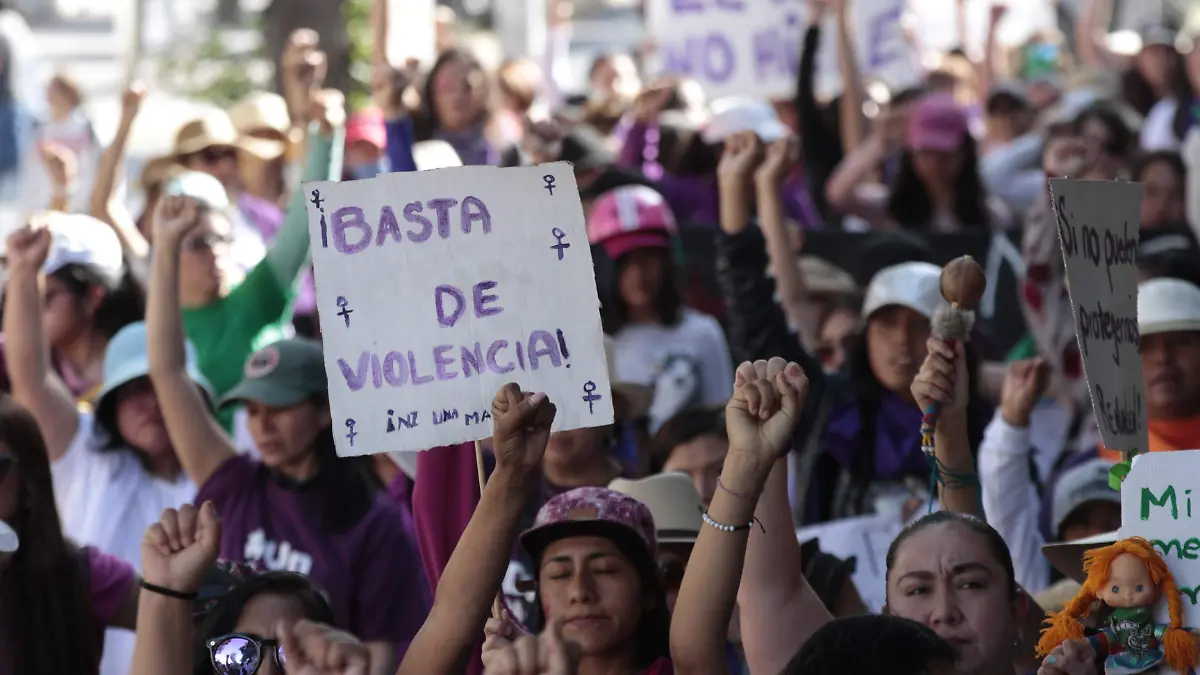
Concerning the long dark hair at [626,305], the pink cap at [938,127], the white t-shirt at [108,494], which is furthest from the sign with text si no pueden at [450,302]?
the pink cap at [938,127]

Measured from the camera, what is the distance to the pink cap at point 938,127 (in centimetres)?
847

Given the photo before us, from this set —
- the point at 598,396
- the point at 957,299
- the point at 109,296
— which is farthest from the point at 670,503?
the point at 109,296

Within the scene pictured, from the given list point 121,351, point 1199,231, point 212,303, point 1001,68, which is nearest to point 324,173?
point 212,303

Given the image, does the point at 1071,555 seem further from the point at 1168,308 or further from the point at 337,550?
the point at 337,550

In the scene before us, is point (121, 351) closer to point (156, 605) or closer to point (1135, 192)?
point (156, 605)

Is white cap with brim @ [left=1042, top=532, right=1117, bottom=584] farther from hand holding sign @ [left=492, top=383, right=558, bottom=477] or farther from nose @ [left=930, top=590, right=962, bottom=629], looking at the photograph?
hand holding sign @ [left=492, top=383, right=558, bottom=477]

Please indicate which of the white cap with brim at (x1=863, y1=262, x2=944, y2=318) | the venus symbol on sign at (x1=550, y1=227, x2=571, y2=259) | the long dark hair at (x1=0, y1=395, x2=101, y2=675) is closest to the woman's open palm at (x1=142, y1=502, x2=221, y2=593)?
the long dark hair at (x1=0, y1=395, x2=101, y2=675)

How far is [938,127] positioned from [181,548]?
199 inches

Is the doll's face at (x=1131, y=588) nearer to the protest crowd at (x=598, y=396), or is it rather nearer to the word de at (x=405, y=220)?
the protest crowd at (x=598, y=396)

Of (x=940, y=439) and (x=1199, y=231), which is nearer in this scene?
(x=940, y=439)

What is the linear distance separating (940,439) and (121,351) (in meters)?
2.58

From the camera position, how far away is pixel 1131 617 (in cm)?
389

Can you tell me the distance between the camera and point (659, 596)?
4.34m

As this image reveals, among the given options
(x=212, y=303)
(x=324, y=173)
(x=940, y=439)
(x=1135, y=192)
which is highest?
(x=324, y=173)
